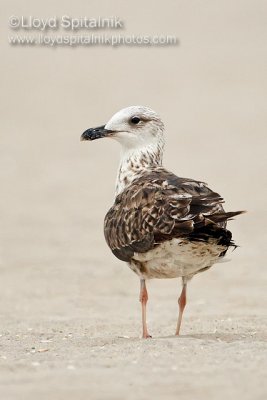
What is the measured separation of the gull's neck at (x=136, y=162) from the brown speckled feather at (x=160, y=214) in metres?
0.51

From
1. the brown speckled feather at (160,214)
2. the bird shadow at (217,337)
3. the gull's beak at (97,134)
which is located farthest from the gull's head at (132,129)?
the bird shadow at (217,337)

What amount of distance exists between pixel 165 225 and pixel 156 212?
217 millimetres

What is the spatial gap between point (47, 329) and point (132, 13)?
104 ft

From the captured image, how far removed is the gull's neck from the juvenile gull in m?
0.01

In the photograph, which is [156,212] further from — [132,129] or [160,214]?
[132,129]

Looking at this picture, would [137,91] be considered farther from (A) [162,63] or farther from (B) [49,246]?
(B) [49,246]

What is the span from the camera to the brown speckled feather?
9133mm

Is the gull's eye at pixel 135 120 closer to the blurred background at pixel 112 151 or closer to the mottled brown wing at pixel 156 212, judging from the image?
the mottled brown wing at pixel 156 212

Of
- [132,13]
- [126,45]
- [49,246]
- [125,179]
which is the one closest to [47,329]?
[125,179]

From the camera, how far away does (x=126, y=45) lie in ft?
125

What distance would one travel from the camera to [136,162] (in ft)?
37.0

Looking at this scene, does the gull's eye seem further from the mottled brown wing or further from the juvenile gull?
the mottled brown wing

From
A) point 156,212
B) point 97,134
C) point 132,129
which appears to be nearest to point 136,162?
point 132,129

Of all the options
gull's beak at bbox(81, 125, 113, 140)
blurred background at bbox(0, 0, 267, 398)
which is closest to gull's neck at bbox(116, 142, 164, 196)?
gull's beak at bbox(81, 125, 113, 140)
